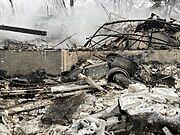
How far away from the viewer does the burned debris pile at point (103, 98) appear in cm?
482

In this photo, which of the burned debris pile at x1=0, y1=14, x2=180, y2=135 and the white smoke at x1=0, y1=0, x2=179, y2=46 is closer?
the burned debris pile at x1=0, y1=14, x2=180, y2=135

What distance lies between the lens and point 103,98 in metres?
6.93

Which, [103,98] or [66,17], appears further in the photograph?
[66,17]

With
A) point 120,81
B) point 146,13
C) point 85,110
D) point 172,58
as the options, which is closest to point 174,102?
point 85,110

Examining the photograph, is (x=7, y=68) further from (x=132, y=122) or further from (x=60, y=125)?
(x=132, y=122)

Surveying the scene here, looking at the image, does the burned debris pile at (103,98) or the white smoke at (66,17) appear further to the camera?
the white smoke at (66,17)

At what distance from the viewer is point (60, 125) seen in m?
5.43

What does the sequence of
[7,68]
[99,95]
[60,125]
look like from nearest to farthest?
[60,125] → [99,95] → [7,68]

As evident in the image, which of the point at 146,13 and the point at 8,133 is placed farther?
the point at 146,13

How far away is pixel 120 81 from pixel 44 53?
3.17 meters

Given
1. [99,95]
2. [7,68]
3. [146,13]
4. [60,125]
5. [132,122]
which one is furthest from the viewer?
[146,13]

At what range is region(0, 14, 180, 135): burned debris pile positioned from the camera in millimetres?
4820

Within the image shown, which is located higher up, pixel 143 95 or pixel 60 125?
pixel 143 95

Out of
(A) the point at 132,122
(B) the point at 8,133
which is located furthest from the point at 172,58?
(B) the point at 8,133
